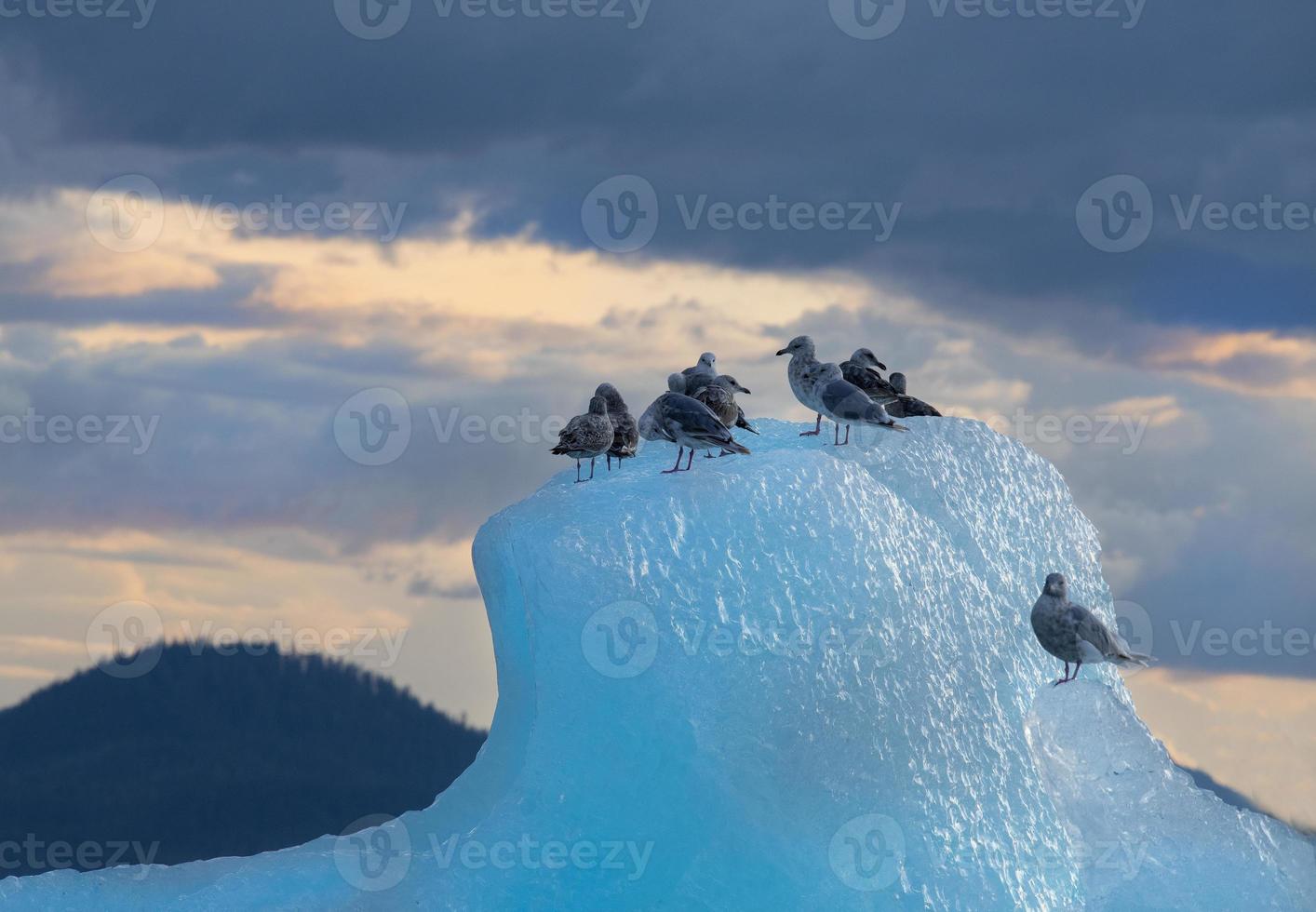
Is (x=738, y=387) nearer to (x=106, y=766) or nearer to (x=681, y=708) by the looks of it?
(x=681, y=708)

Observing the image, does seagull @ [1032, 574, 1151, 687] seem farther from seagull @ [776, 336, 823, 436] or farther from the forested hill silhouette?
the forested hill silhouette

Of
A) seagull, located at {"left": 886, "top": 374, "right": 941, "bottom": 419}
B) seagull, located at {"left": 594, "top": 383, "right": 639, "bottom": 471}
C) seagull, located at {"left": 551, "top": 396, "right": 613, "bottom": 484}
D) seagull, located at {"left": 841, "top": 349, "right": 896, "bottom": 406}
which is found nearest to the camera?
seagull, located at {"left": 551, "top": 396, "right": 613, "bottom": 484}

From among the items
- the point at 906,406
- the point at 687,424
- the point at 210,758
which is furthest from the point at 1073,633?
the point at 210,758

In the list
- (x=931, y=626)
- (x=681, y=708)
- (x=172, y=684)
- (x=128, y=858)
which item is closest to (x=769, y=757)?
(x=681, y=708)

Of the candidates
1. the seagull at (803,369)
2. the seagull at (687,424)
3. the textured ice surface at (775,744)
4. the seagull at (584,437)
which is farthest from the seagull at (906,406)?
the seagull at (584,437)

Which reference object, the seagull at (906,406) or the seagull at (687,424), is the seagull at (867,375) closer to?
the seagull at (906,406)

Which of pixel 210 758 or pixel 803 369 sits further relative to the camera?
pixel 210 758

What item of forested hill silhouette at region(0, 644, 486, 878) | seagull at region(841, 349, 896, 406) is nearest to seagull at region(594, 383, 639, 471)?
seagull at region(841, 349, 896, 406)

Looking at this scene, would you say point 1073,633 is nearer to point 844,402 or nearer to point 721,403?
point 844,402
